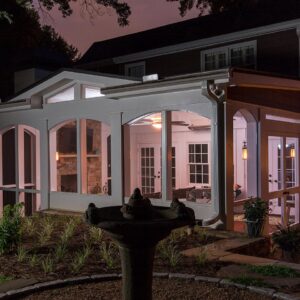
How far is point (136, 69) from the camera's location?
18141 mm

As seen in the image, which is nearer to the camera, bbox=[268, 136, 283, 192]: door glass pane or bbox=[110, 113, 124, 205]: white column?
bbox=[110, 113, 124, 205]: white column

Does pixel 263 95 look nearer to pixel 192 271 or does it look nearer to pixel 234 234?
pixel 234 234

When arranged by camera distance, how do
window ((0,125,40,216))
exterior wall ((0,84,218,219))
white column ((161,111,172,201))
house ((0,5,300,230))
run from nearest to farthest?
house ((0,5,300,230)) → exterior wall ((0,84,218,219)) → white column ((161,111,172,201)) → window ((0,125,40,216))

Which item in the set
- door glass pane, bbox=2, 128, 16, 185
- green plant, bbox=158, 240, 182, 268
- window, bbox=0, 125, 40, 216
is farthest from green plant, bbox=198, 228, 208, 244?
door glass pane, bbox=2, 128, 16, 185

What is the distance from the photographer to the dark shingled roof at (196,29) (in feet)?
48.2

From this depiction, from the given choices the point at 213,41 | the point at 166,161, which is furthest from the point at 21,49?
the point at 166,161

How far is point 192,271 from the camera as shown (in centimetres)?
639

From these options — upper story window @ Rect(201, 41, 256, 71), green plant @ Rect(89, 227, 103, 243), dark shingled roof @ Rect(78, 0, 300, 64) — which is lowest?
green plant @ Rect(89, 227, 103, 243)

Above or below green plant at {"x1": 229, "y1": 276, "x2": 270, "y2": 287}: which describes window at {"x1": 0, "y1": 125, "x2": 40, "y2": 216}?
above

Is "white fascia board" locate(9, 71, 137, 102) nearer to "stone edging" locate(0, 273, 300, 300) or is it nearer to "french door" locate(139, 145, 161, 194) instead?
"french door" locate(139, 145, 161, 194)

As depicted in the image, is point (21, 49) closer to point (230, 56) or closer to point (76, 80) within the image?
point (230, 56)

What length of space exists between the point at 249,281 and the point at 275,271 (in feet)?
2.16

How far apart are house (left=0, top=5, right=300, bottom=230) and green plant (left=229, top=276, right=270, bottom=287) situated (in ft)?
11.1

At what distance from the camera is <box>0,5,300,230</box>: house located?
376 inches
